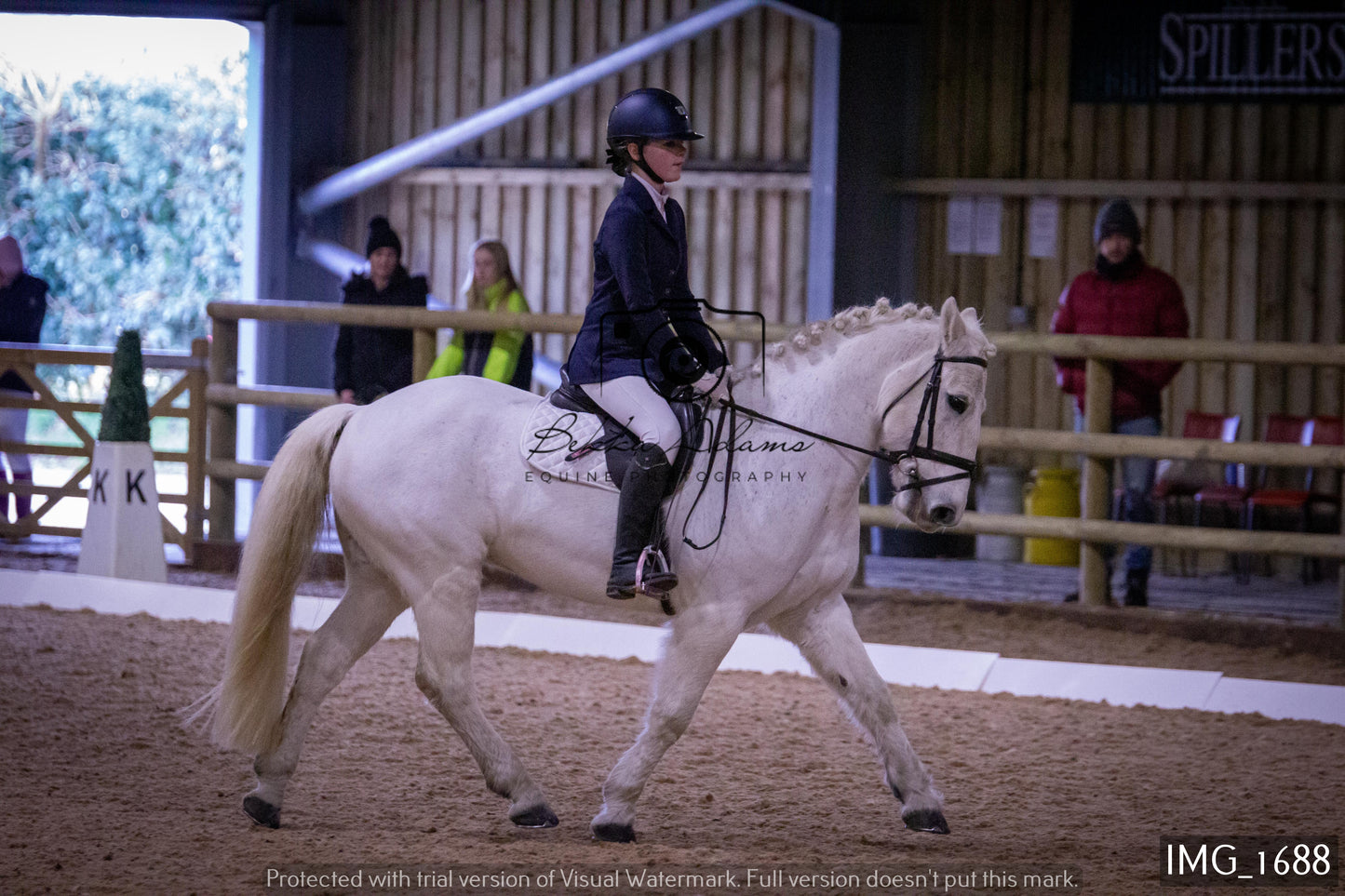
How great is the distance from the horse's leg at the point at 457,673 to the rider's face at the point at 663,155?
48.3 inches

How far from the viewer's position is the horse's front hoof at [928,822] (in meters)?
3.79

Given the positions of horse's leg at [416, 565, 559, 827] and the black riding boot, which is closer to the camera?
the black riding boot

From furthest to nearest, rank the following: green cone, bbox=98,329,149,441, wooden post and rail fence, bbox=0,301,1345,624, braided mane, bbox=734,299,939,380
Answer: green cone, bbox=98,329,149,441 → wooden post and rail fence, bbox=0,301,1345,624 → braided mane, bbox=734,299,939,380

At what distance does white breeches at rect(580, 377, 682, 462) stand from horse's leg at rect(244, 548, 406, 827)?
0.87 m

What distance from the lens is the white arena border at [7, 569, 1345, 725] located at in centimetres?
554

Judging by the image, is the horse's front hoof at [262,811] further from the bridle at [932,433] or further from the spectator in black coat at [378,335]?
the spectator in black coat at [378,335]

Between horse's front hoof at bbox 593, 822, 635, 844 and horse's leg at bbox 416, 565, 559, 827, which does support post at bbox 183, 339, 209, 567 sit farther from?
horse's front hoof at bbox 593, 822, 635, 844

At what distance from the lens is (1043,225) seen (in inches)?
409

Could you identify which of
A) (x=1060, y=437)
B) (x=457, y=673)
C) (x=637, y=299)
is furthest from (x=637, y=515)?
(x=1060, y=437)

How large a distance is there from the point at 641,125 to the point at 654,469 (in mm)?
→ 934

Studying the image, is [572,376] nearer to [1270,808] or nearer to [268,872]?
[268,872]

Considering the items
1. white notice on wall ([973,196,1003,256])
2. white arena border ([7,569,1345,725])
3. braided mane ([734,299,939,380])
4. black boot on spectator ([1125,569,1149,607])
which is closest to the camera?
braided mane ([734,299,939,380])

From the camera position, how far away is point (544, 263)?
11.5m

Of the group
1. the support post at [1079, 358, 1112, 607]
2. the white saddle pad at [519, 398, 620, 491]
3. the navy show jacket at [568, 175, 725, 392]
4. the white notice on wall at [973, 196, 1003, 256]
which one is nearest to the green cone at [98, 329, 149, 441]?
the white saddle pad at [519, 398, 620, 491]
